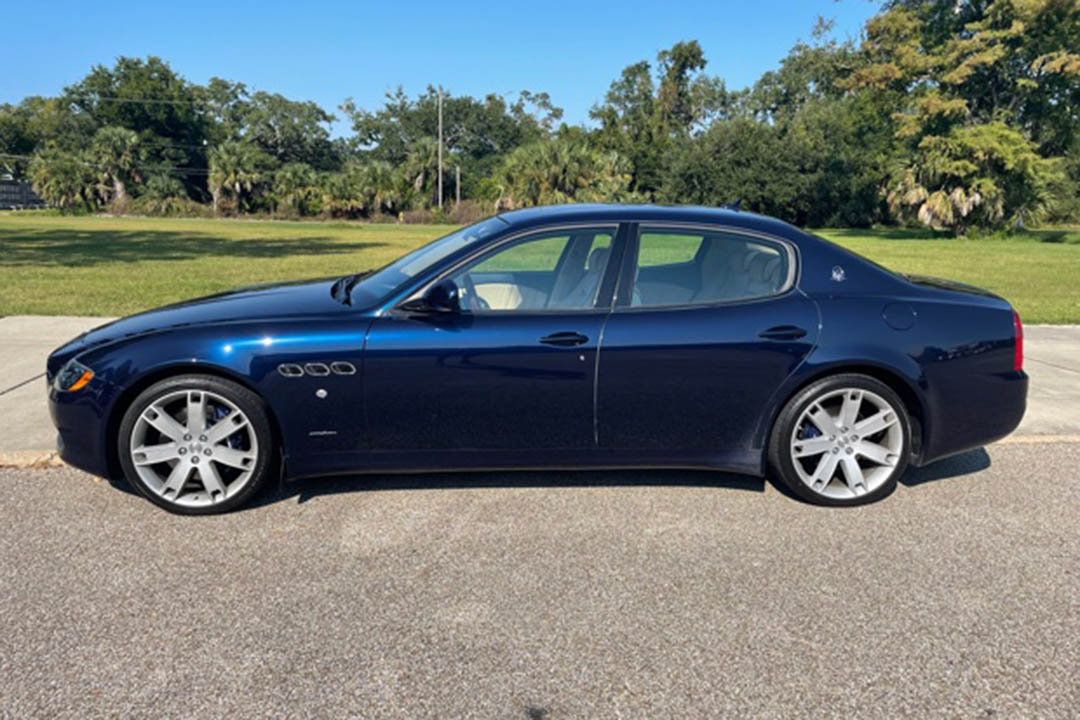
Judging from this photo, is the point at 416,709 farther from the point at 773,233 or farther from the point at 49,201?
the point at 49,201

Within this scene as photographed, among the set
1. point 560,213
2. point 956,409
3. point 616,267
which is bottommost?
point 956,409

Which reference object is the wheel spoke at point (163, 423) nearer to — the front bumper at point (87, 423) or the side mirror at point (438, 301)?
the front bumper at point (87, 423)

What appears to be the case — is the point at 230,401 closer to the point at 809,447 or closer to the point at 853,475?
the point at 809,447

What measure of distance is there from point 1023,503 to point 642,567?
2.29 m

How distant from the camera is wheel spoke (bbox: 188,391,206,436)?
3.71 meters

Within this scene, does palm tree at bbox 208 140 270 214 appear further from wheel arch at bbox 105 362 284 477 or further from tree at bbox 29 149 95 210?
wheel arch at bbox 105 362 284 477

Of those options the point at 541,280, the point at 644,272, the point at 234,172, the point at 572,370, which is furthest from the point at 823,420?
the point at 234,172

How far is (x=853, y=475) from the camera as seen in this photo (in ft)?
13.2

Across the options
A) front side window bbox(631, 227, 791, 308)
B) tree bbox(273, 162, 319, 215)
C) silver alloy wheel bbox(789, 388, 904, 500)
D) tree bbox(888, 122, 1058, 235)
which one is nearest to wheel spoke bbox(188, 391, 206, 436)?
front side window bbox(631, 227, 791, 308)

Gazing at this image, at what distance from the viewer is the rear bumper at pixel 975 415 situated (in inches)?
161

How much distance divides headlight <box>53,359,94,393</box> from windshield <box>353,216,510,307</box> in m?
1.30

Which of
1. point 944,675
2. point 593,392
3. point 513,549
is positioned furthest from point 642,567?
point 944,675

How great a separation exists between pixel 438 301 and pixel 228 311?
1143mm

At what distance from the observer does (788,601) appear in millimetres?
3129
